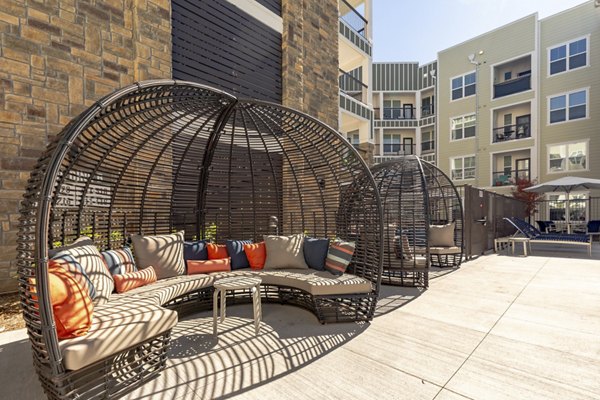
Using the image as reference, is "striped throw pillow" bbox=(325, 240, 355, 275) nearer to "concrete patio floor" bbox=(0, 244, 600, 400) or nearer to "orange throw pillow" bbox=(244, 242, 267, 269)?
"concrete patio floor" bbox=(0, 244, 600, 400)

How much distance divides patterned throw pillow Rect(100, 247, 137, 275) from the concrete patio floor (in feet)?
3.38

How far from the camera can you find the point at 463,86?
2036cm

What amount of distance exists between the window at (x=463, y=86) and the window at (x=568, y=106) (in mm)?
4578

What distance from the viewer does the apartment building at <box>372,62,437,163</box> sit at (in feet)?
80.5

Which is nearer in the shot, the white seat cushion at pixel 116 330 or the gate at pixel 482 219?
the white seat cushion at pixel 116 330

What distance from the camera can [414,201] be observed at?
21.9 ft

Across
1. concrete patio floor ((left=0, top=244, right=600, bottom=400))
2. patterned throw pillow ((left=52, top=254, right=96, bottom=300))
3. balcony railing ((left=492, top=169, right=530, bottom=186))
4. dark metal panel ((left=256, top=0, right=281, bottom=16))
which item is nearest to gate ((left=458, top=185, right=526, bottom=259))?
concrete patio floor ((left=0, top=244, right=600, bottom=400))

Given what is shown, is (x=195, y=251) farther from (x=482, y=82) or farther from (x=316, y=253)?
(x=482, y=82)

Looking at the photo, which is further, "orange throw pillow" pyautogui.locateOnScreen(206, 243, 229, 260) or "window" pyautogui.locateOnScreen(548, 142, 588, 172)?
"window" pyautogui.locateOnScreen(548, 142, 588, 172)

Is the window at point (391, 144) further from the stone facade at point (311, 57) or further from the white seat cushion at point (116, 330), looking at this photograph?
the white seat cushion at point (116, 330)

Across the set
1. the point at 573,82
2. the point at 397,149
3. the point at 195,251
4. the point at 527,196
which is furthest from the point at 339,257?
the point at 397,149

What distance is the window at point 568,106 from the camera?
15703 mm

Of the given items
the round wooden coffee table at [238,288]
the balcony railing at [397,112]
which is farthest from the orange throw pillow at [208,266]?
the balcony railing at [397,112]

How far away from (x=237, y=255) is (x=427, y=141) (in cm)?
2399
